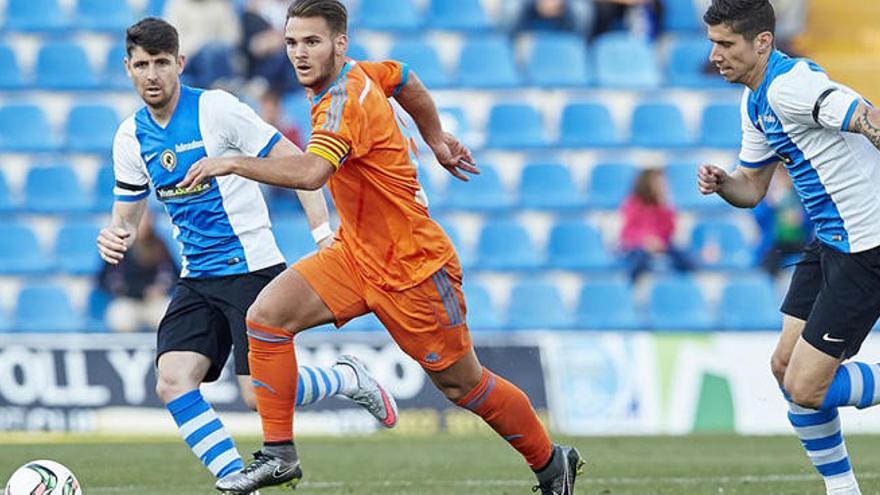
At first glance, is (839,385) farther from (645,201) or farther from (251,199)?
(645,201)

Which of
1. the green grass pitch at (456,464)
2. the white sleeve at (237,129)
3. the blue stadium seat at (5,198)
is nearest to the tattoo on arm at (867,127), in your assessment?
the green grass pitch at (456,464)

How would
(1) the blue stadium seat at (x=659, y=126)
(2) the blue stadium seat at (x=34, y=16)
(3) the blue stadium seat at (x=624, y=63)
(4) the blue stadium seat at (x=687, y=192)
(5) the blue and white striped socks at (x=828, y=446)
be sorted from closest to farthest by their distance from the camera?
(5) the blue and white striped socks at (x=828, y=446), (4) the blue stadium seat at (x=687, y=192), (1) the blue stadium seat at (x=659, y=126), (2) the blue stadium seat at (x=34, y=16), (3) the blue stadium seat at (x=624, y=63)

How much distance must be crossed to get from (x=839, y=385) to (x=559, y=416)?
6540 mm

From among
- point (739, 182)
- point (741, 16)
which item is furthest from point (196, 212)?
point (741, 16)

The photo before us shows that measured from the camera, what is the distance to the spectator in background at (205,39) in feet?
51.5

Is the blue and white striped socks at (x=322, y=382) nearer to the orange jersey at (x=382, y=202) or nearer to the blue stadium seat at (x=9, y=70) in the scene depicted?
the orange jersey at (x=382, y=202)

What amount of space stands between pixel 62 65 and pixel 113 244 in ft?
33.0

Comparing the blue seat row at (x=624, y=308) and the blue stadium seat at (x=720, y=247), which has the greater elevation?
the blue stadium seat at (x=720, y=247)

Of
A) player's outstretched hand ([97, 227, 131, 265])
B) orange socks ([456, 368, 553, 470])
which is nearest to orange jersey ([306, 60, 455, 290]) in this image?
orange socks ([456, 368, 553, 470])

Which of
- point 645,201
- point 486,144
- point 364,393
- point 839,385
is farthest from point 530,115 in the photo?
point 839,385

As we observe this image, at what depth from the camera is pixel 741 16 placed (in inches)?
265

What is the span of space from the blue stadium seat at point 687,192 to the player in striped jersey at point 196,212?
908 cm

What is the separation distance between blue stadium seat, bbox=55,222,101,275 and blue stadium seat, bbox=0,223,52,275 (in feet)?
0.51

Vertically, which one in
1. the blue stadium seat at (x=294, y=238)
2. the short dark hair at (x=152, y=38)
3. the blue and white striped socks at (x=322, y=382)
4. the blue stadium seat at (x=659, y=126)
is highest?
the short dark hair at (x=152, y=38)
